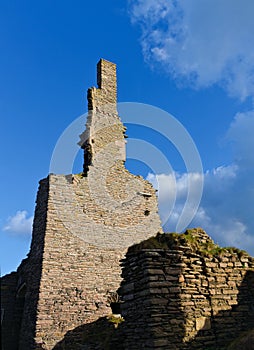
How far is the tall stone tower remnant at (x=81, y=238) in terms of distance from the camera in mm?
14344

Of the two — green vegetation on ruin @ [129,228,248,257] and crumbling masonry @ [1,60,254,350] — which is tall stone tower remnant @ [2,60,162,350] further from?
green vegetation on ruin @ [129,228,248,257]

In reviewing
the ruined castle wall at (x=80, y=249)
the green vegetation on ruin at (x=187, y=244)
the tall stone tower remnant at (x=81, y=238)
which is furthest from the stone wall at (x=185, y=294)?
the tall stone tower remnant at (x=81, y=238)

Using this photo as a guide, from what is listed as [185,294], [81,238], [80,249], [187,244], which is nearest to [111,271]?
[80,249]

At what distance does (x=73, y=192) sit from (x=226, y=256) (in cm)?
959

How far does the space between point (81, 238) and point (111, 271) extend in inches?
87.6

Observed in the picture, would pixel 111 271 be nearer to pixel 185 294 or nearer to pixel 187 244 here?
pixel 187 244

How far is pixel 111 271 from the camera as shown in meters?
16.5

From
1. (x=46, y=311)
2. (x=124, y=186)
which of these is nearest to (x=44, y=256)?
(x=46, y=311)

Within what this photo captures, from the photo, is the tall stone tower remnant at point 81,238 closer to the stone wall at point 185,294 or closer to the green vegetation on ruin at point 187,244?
the stone wall at point 185,294

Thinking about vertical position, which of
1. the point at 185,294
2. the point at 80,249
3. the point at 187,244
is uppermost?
the point at 80,249

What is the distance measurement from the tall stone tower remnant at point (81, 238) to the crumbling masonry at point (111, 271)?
5cm

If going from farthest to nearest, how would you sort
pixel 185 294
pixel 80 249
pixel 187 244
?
pixel 80 249
pixel 187 244
pixel 185 294

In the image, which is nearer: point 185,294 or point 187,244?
point 185,294

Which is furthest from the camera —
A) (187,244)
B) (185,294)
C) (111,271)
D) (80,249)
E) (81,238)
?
(111,271)
